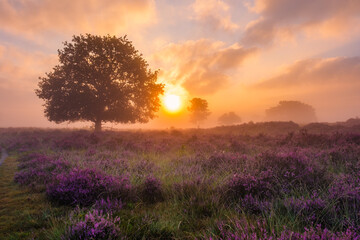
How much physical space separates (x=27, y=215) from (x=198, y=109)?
77.6 m

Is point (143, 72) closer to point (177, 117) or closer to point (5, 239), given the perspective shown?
point (5, 239)

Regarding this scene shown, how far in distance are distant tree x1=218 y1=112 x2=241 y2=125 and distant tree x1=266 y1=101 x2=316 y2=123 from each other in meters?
26.7

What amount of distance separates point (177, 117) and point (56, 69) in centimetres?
16247

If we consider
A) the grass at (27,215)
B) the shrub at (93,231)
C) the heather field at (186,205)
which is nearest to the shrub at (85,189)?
the heather field at (186,205)

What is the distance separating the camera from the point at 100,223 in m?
2.29

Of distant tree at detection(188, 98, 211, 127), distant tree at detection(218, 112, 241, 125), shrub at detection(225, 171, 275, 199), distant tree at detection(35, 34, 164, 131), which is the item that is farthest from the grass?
distant tree at detection(218, 112, 241, 125)

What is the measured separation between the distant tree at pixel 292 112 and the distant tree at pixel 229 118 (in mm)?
26674

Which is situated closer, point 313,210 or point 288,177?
point 313,210

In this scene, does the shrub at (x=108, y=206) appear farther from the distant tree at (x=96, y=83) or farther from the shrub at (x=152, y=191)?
the distant tree at (x=96, y=83)

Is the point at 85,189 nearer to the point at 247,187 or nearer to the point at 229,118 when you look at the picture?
the point at 247,187

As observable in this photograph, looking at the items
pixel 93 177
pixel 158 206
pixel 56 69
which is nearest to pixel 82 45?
pixel 56 69

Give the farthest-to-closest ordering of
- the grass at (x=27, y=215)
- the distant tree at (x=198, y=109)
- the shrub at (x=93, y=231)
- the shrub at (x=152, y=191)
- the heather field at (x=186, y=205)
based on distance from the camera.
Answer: the distant tree at (x=198, y=109), the shrub at (x=152, y=191), the grass at (x=27, y=215), the heather field at (x=186, y=205), the shrub at (x=93, y=231)

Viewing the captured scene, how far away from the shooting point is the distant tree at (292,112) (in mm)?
115812

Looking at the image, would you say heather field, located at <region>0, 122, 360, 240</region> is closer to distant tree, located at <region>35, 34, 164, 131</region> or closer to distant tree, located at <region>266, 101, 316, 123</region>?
distant tree, located at <region>35, 34, 164, 131</region>
